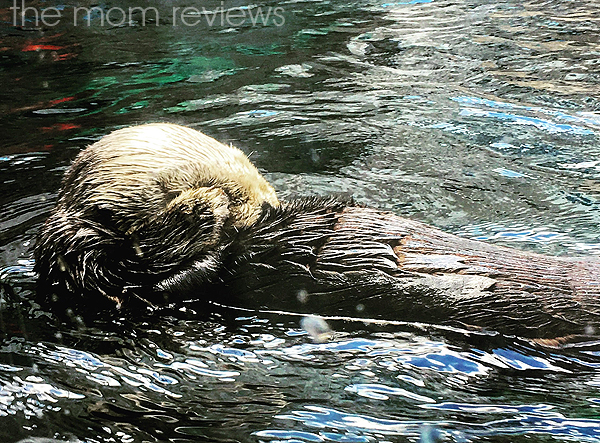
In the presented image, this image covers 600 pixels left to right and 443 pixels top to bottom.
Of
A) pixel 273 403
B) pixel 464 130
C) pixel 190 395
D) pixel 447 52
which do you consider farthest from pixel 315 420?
pixel 447 52

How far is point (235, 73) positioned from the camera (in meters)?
6.73

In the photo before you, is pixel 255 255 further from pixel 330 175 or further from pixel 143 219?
pixel 330 175

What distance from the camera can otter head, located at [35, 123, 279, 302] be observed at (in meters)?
2.63

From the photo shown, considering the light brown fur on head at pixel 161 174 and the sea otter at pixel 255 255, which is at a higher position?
the light brown fur on head at pixel 161 174

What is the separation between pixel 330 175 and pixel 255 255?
5.54 ft

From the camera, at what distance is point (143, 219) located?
2.63 m

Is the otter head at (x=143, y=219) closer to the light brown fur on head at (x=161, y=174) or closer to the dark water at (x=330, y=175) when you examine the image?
the light brown fur on head at (x=161, y=174)

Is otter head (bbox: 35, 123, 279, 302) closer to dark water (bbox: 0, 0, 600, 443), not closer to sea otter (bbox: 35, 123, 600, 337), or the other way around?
sea otter (bbox: 35, 123, 600, 337)

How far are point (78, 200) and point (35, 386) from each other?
74cm

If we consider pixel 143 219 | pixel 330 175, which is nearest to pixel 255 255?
pixel 143 219

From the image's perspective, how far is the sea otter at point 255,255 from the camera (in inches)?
96.7

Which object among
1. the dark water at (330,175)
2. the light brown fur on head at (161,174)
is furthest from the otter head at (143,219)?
the dark water at (330,175)

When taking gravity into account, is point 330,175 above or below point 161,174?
below

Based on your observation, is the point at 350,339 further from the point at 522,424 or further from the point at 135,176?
the point at 135,176
